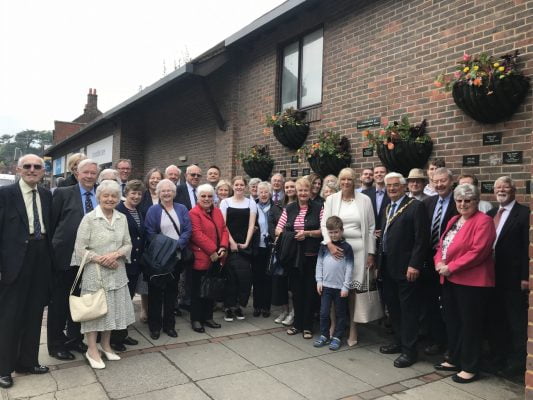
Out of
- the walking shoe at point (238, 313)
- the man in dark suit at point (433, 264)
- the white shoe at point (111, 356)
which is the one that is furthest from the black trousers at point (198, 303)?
the man in dark suit at point (433, 264)

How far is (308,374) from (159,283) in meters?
1.74

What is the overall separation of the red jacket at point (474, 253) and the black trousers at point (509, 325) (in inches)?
11.7

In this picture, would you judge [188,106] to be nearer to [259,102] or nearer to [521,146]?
[259,102]

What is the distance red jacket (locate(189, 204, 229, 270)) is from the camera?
15.5 feet

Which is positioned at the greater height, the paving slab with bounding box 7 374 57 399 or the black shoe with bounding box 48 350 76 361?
the black shoe with bounding box 48 350 76 361

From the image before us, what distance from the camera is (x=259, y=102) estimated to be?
843 centimetres

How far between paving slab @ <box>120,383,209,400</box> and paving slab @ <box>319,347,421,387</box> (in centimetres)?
134

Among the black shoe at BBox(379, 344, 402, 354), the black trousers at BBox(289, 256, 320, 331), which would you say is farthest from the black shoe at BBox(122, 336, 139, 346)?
the black shoe at BBox(379, 344, 402, 354)

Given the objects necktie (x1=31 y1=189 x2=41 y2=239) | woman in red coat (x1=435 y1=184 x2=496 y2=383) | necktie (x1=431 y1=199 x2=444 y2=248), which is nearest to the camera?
woman in red coat (x1=435 y1=184 x2=496 y2=383)

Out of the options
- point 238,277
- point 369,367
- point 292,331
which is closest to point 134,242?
point 238,277

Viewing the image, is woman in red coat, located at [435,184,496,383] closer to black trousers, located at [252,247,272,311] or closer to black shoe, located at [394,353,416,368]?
black shoe, located at [394,353,416,368]

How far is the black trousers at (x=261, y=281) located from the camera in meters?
5.44

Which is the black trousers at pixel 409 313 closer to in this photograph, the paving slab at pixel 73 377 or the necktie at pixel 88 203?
the paving slab at pixel 73 377

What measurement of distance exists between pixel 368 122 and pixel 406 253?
2.60m
